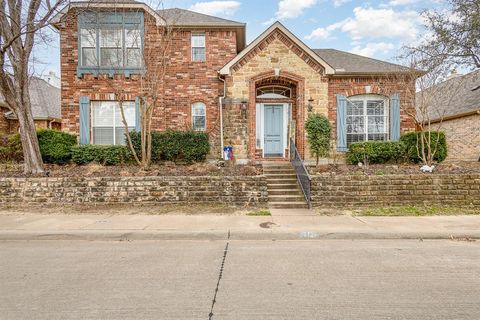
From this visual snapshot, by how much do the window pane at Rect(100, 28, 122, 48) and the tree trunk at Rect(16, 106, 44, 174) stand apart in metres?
5.01

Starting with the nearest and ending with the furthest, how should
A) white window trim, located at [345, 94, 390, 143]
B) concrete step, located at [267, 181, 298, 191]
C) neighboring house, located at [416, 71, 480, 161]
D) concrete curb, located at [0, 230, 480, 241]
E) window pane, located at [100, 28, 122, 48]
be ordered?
1. concrete curb, located at [0, 230, 480, 241]
2. concrete step, located at [267, 181, 298, 191]
3. window pane, located at [100, 28, 122, 48]
4. white window trim, located at [345, 94, 390, 143]
5. neighboring house, located at [416, 71, 480, 161]

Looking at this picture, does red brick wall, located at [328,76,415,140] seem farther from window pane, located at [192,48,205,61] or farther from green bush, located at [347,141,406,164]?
window pane, located at [192,48,205,61]

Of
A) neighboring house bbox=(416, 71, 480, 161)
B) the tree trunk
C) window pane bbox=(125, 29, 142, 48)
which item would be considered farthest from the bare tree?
neighboring house bbox=(416, 71, 480, 161)

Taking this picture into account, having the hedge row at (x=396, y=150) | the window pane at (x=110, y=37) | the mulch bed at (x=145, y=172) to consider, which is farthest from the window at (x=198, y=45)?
the hedge row at (x=396, y=150)

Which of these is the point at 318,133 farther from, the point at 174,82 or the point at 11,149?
the point at 11,149

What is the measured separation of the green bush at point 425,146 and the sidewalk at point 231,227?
536cm

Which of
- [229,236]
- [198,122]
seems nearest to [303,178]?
[229,236]

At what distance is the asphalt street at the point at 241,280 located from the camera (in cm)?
341

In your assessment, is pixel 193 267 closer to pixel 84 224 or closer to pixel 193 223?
pixel 193 223

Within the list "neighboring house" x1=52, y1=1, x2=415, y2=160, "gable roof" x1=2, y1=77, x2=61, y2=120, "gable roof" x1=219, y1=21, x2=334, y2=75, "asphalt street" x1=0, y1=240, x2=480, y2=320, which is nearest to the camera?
"asphalt street" x1=0, y1=240, x2=480, y2=320

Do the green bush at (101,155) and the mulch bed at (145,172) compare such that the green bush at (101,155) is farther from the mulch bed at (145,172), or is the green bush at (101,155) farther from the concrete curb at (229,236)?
the concrete curb at (229,236)

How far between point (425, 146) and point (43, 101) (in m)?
23.7

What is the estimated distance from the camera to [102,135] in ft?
46.6

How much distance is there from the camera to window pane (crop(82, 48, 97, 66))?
46.1 feet
